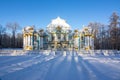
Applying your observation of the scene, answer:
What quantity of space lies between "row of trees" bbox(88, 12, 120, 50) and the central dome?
1162cm

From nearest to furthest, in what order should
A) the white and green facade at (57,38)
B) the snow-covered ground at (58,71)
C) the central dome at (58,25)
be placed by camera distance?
the snow-covered ground at (58,71), the white and green facade at (57,38), the central dome at (58,25)

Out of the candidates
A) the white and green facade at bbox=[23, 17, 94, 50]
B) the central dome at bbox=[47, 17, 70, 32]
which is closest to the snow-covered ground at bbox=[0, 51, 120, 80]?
the white and green facade at bbox=[23, 17, 94, 50]

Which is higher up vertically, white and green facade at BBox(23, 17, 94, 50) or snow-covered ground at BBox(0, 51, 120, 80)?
white and green facade at BBox(23, 17, 94, 50)

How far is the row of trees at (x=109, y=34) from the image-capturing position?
55312 millimetres

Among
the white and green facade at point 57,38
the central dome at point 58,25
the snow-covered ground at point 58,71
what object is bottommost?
the snow-covered ground at point 58,71

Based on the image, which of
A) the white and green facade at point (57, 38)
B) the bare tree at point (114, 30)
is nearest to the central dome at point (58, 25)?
the white and green facade at point (57, 38)

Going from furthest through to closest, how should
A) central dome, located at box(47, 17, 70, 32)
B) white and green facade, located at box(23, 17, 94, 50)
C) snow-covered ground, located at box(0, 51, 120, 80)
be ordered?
central dome, located at box(47, 17, 70, 32)
white and green facade, located at box(23, 17, 94, 50)
snow-covered ground, located at box(0, 51, 120, 80)

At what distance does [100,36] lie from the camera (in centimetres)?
6919

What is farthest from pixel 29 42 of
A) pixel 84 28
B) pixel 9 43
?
pixel 9 43

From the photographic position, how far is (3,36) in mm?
75688

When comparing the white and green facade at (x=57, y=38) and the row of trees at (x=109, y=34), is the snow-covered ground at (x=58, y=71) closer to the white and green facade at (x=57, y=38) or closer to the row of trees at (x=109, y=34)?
the white and green facade at (x=57, y=38)

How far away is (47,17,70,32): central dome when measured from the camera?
51819 mm

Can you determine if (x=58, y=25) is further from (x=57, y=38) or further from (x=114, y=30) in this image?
(x=114, y=30)

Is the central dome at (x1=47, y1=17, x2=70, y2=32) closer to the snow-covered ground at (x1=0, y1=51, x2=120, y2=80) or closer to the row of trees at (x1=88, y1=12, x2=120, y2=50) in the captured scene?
the row of trees at (x1=88, y1=12, x2=120, y2=50)
